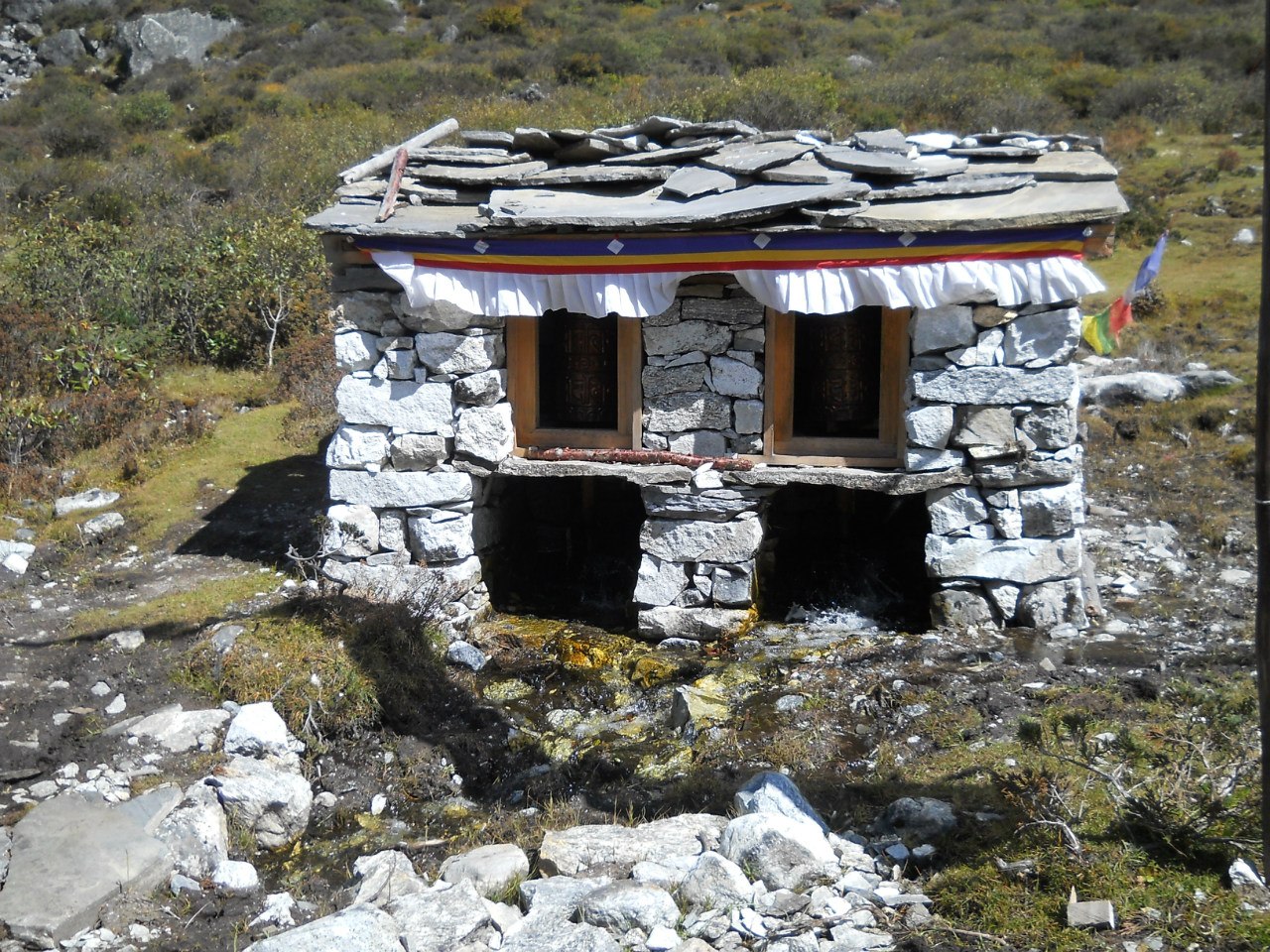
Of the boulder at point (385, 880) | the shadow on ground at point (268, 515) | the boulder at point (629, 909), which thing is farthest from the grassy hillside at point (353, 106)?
the boulder at point (629, 909)

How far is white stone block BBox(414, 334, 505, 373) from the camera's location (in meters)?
8.79

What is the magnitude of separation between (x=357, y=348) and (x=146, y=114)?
24572 mm

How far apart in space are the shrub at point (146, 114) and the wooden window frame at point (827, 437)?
84.7 feet

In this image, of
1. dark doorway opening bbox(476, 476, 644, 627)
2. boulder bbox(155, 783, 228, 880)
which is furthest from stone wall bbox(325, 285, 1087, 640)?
boulder bbox(155, 783, 228, 880)

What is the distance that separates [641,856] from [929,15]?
35.6m

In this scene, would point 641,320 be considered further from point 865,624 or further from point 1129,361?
point 1129,361

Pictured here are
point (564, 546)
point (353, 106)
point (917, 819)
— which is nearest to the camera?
point (917, 819)

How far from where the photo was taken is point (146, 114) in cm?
2959

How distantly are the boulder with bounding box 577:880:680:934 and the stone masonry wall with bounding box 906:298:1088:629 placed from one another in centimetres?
441

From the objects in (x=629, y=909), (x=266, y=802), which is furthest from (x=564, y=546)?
(x=629, y=909)

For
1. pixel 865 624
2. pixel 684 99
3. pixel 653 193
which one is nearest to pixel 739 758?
pixel 865 624

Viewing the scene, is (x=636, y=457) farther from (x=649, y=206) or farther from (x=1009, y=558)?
(x=1009, y=558)

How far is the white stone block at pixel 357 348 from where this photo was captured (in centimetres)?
889

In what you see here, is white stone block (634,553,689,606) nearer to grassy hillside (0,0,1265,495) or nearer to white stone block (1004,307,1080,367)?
white stone block (1004,307,1080,367)
